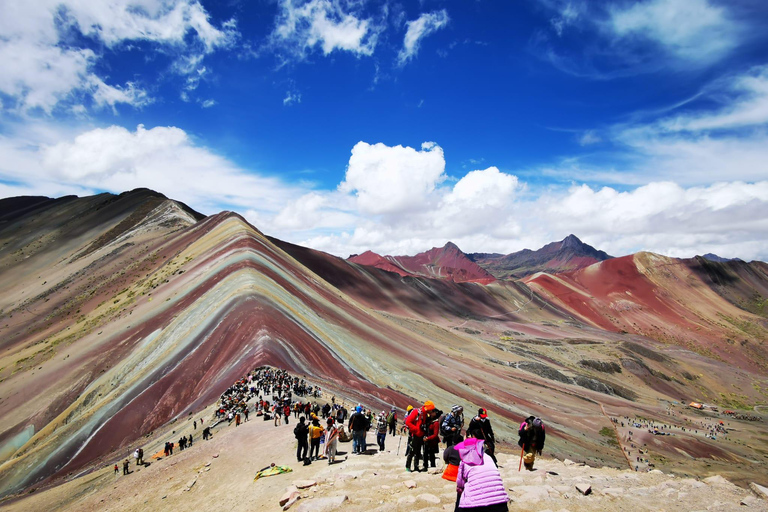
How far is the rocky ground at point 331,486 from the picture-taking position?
28.2ft

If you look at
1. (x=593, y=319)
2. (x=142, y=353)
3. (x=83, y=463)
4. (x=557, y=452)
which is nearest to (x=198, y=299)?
(x=142, y=353)

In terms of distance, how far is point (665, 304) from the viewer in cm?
15238

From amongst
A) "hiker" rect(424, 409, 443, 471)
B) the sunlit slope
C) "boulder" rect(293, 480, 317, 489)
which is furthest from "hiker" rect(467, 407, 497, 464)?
the sunlit slope

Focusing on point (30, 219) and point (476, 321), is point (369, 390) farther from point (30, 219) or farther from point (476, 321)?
point (30, 219)

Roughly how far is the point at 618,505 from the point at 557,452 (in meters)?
26.3

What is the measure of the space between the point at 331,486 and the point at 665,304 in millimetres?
177684

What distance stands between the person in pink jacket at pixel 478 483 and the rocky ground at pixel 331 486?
2.85 metres

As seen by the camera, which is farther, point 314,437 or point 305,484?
point 314,437

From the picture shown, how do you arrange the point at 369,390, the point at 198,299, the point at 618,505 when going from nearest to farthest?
1. the point at 618,505
2. the point at 369,390
3. the point at 198,299

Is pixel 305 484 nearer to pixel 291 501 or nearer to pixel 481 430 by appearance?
pixel 291 501

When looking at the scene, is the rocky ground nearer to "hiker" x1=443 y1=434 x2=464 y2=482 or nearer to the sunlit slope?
"hiker" x1=443 y1=434 x2=464 y2=482

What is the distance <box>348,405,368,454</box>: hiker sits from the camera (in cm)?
1299

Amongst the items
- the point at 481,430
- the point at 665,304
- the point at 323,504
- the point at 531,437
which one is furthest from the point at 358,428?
the point at 665,304

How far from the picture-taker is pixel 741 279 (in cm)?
16850
